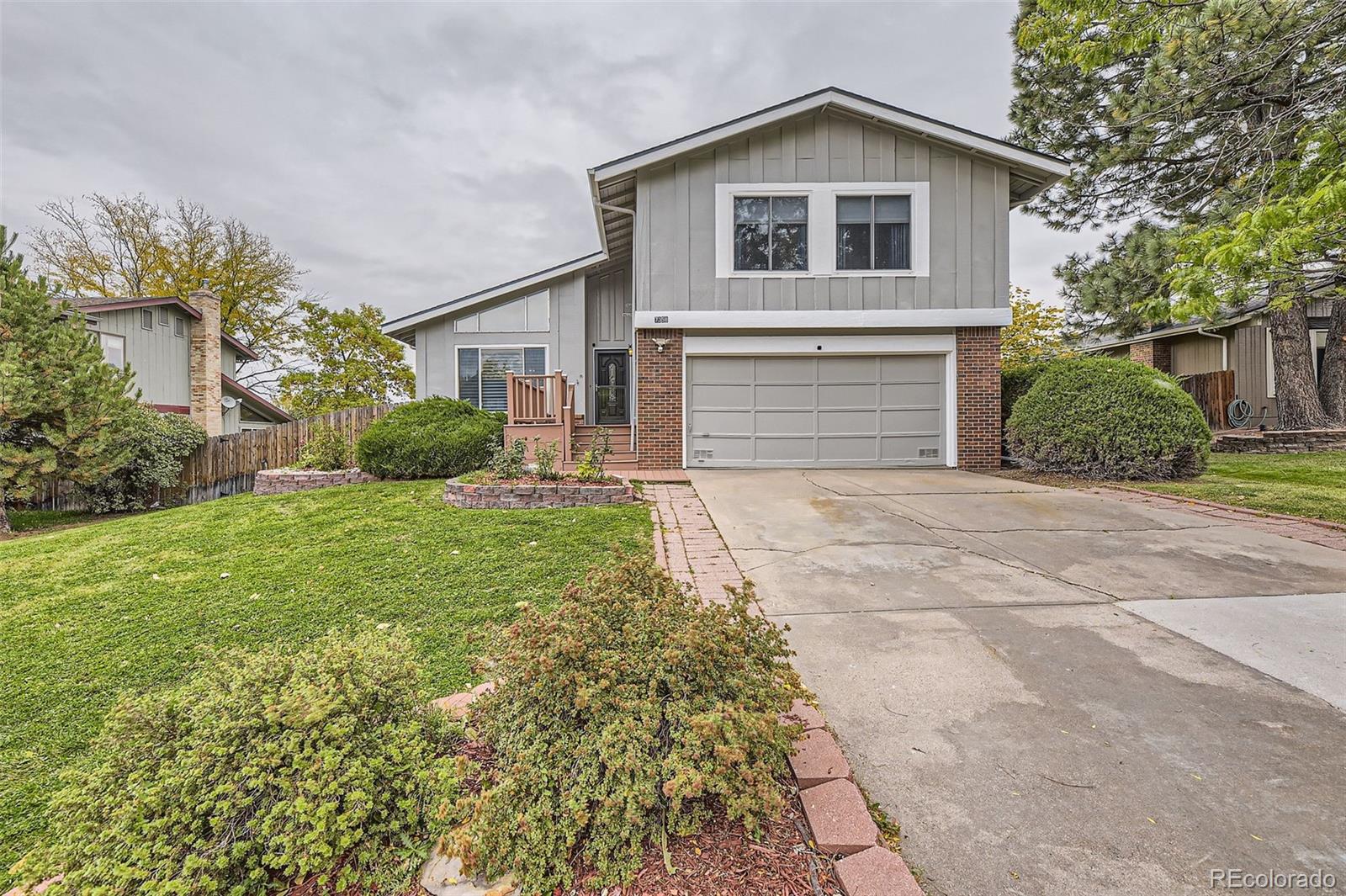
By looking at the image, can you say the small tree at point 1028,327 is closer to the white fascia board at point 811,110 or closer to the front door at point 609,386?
the white fascia board at point 811,110

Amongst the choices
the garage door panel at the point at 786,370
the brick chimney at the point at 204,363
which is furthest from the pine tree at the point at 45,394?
the garage door panel at the point at 786,370

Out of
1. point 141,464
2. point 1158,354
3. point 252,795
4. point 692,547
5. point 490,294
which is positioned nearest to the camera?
point 252,795

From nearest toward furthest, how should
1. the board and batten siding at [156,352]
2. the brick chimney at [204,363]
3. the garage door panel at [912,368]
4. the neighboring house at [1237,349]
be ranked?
the garage door panel at [912,368], the board and batten siding at [156,352], the neighboring house at [1237,349], the brick chimney at [204,363]

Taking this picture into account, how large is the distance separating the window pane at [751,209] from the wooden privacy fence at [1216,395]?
14.5 meters

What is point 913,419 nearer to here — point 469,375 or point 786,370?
point 786,370

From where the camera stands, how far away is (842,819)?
5.46ft

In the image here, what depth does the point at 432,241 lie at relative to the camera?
27.7 metres

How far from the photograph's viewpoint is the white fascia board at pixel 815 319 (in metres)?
9.95

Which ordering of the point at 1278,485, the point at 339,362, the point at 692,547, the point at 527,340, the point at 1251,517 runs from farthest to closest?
the point at 339,362 < the point at 527,340 < the point at 1278,485 < the point at 1251,517 < the point at 692,547

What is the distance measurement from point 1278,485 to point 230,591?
40.3 ft

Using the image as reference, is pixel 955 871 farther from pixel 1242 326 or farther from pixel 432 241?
pixel 432 241

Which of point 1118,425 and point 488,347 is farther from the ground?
point 488,347

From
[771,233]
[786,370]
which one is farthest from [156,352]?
[786,370]

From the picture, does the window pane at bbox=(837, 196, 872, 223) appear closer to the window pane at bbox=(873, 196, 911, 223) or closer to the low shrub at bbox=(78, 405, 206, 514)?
the window pane at bbox=(873, 196, 911, 223)
